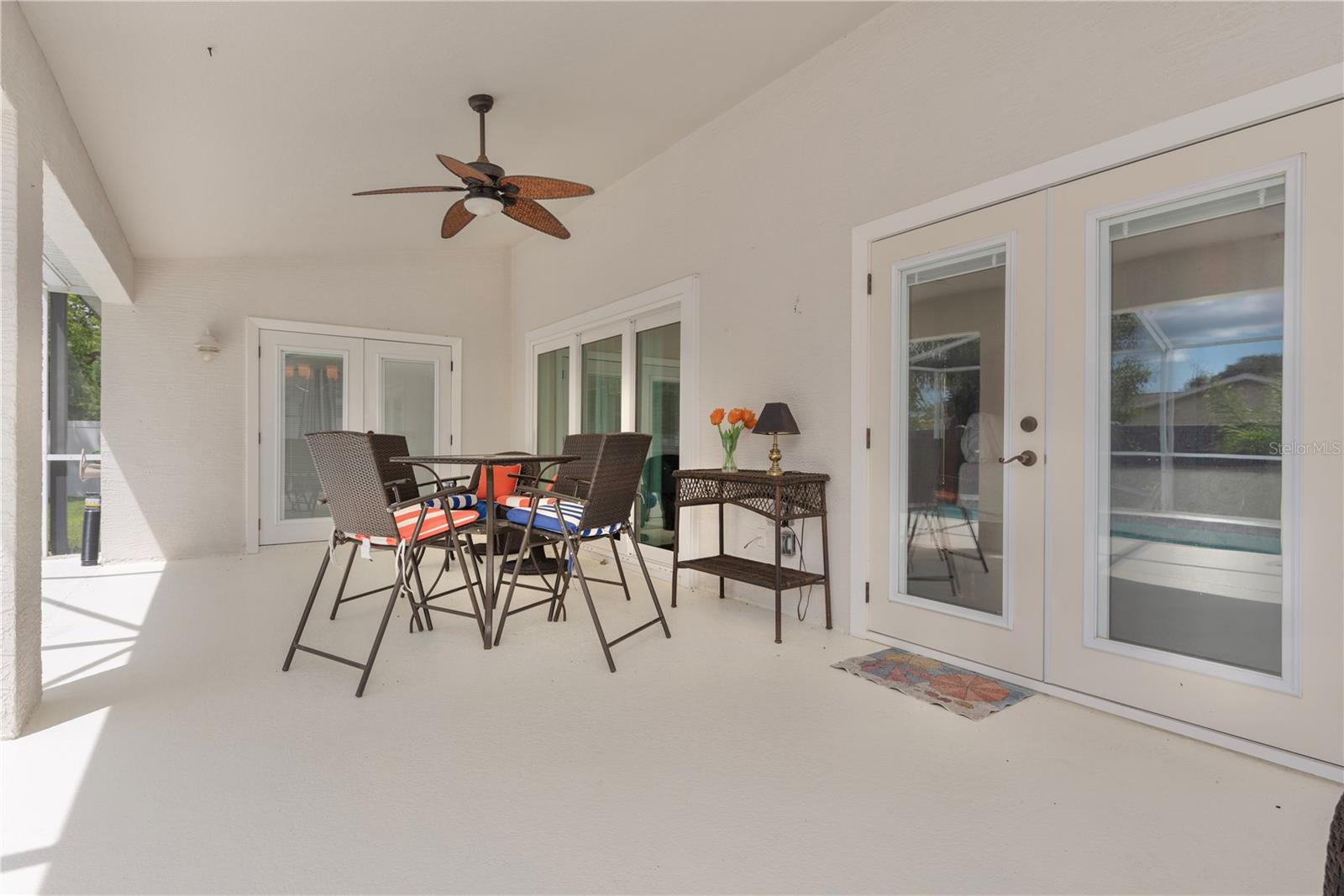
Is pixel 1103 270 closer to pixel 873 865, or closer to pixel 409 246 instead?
pixel 873 865

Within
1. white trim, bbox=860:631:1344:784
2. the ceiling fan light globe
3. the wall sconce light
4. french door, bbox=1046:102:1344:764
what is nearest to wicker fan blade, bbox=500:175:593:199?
the ceiling fan light globe

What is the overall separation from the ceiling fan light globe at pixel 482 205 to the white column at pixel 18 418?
161 cm

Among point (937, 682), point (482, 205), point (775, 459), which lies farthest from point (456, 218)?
point (937, 682)

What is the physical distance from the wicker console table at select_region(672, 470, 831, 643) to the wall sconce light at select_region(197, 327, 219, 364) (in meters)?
4.24

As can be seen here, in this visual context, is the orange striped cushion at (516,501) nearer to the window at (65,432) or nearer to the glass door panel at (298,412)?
the glass door panel at (298,412)

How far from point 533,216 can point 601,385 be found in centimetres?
189

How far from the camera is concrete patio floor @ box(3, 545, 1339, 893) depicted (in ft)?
4.84

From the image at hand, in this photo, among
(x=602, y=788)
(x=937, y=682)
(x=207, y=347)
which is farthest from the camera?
(x=207, y=347)

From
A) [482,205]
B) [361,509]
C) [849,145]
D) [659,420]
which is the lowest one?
[361,509]

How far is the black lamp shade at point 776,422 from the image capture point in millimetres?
3387

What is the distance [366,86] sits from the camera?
3.18 meters

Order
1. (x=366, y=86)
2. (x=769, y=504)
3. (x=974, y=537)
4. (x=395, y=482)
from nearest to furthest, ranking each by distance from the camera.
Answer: (x=974, y=537) < (x=366, y=86) < (x=395, y=482) < (x=769, y=504)

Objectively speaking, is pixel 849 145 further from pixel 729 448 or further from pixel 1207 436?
Result: pixel 1207 436

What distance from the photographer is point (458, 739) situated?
2.12 metres
